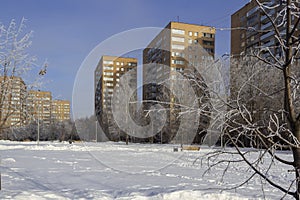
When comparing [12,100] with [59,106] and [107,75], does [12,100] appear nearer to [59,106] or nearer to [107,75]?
[59,106]

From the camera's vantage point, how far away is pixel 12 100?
6.11 meters

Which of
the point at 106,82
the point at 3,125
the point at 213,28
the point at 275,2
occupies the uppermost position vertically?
the point at 106,82

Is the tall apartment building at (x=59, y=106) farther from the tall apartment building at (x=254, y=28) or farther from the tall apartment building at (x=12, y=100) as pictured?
the tall apartment building at (x=254, y=28)

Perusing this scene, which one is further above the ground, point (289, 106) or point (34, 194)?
point (289, 106)

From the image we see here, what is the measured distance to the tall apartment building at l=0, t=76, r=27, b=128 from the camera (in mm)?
5969

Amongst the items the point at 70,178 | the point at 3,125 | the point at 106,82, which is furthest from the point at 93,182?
the point at 106,82

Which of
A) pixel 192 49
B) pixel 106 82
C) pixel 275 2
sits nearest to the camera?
pixel 275 2

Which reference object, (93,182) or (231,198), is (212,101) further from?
(93,182)

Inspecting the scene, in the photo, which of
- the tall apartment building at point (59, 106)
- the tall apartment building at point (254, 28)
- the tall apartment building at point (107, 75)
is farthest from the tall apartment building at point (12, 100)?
the tall apartment building at point (107, 75)

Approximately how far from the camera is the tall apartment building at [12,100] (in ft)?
19.6

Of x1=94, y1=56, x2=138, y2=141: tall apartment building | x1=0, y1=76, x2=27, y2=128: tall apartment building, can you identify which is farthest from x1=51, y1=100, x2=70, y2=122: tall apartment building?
x1=94, y1=56, x2=138, y2=141: tall apartment building

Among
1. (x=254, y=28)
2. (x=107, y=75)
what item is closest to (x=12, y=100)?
(x=254, y=28)

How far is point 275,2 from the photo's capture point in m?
2.08

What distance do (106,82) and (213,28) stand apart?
50.6ft
